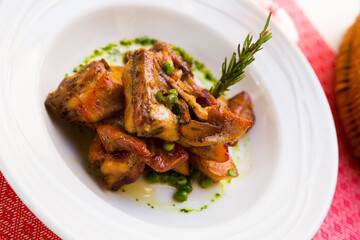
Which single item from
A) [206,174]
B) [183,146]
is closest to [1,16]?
[183,146]

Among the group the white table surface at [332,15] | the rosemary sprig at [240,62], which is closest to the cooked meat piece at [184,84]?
the rosemary sprig at [240,62]

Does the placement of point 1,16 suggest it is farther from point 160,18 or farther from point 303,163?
point 303,163

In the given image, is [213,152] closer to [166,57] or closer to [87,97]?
[166,57]

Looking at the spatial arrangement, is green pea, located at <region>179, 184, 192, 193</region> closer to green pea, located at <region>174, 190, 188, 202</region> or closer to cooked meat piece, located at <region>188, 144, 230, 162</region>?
green pea, located at <region>174, 190, 188, 202</region>

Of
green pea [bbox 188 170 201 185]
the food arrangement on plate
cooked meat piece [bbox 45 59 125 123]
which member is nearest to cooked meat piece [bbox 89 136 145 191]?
the food arrangement on plate

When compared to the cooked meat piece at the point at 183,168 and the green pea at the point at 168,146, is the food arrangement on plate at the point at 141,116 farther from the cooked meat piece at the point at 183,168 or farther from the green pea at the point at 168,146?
the cooked meat piece at the point at 183,168

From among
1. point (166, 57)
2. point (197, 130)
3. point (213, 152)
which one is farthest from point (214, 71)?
point (197, 130)
